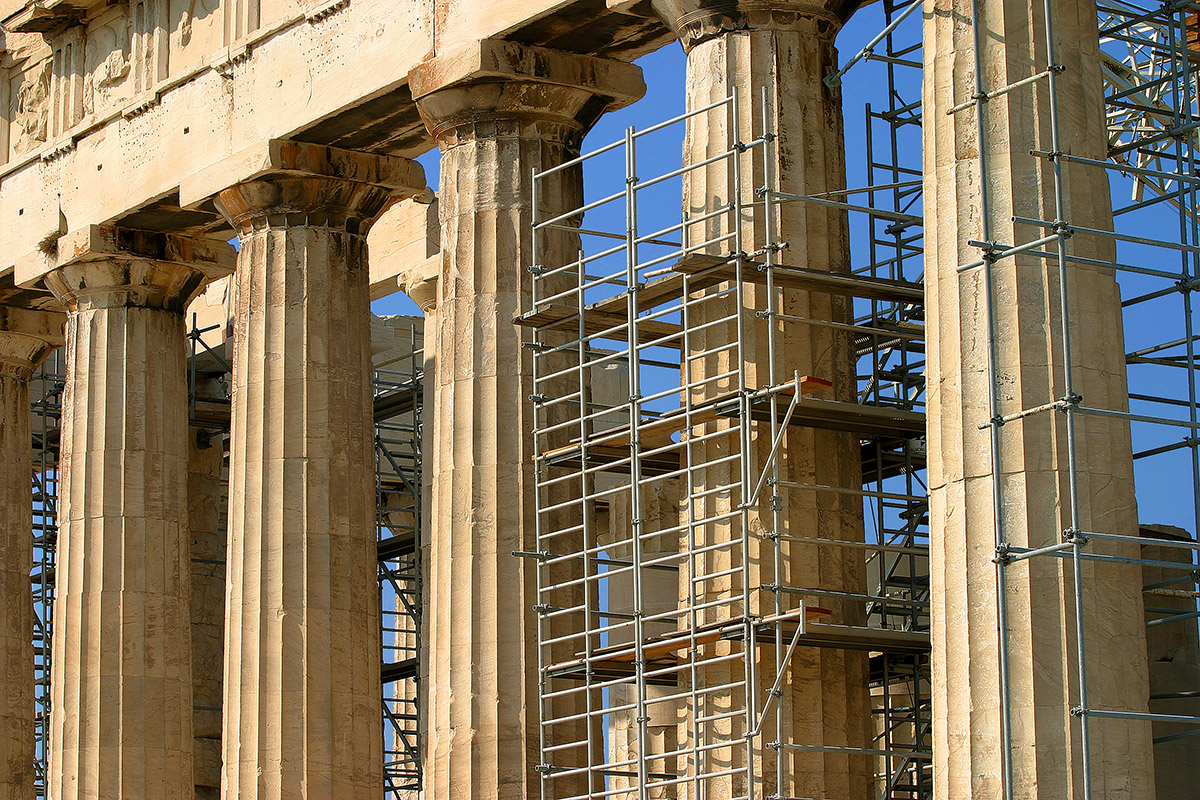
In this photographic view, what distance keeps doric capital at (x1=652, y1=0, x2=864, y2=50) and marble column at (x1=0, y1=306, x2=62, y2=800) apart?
20579mm

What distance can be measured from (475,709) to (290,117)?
416 inches

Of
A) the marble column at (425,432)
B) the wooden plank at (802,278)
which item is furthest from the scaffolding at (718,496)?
the marble column at (425,432)

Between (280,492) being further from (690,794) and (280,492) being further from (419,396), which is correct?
(419,396)

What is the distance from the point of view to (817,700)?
25.7m

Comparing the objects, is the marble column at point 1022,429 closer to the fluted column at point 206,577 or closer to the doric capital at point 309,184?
the doric capital at point 309,184

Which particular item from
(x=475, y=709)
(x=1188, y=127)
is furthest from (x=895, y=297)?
(x=475, y=709)

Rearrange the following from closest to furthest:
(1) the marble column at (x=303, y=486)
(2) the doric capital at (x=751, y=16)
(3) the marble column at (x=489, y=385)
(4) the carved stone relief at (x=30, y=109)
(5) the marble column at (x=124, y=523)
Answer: (2) the doric capital at (x=751, y=16) < (3) the marble column at (x=489, y=385) < (1) the marble column at (x=303, y=486) < (5) the marble column at (x=124, y=523) < (4) the carved stone relief at (x=30, y=109)

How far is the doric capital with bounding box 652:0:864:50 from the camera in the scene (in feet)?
89.2

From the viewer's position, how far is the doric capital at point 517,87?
3100 cm

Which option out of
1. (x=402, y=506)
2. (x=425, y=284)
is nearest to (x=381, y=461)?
(x=402, y=506)

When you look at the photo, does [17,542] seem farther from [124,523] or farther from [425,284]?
[425,284]

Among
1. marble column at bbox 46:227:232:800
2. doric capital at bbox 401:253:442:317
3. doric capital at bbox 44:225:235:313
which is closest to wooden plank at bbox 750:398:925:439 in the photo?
A: doric capital at bbox 401:253:442:317

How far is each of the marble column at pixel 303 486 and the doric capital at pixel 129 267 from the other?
3712mm

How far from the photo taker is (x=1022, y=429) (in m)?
21.5
